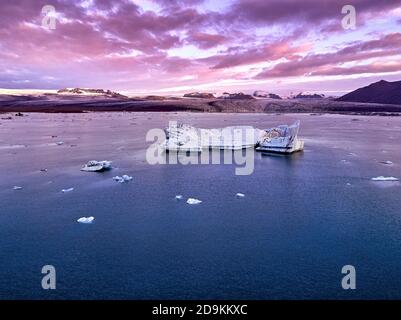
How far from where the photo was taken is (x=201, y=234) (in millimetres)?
9211

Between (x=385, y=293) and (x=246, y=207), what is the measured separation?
521 centimetres

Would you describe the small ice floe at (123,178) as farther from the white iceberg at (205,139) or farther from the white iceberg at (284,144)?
the white iceberg at (284,144)

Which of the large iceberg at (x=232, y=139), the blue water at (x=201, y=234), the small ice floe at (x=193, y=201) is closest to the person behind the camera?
the blue water at (x=201, y=234)

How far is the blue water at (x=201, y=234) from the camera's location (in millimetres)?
6902

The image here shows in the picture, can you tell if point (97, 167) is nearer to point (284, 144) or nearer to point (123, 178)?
point (123, 178)

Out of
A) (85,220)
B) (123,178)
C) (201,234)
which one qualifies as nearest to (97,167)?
(123,178)

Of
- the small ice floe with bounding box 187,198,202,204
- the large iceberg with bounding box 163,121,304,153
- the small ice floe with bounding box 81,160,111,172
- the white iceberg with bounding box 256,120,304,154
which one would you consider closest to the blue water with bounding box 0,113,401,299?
the small ice floe with bounding box 187,198,202,204

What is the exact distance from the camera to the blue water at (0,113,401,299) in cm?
690

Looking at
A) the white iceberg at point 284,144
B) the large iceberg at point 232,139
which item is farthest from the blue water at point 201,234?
the large iceberg at point 232,139

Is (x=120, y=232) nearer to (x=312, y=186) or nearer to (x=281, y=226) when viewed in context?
(x=281, y=226)

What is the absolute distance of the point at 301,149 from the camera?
76.7ft

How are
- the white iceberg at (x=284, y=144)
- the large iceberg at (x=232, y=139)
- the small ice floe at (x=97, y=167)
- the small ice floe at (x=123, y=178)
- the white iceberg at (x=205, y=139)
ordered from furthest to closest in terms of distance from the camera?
the white iceberg at (x=205, y=139), the large iceberg at (x=232, y=139), the white iceberg at (x=284, y=144), the small ice floe at (x=97, y=167), the small ice floe at (x=123, y=178)

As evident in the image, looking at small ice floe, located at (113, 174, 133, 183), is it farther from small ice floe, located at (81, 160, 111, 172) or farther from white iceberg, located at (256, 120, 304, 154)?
white iceberg, located at (256, 120, 304, 154)

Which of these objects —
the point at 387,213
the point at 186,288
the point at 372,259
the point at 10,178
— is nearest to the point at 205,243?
the point at 186,288
